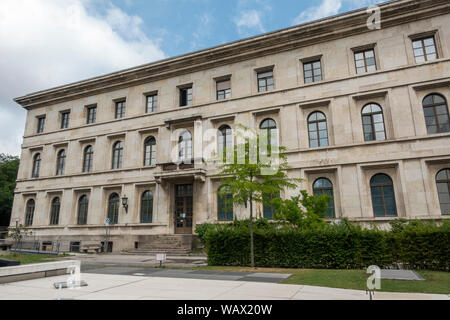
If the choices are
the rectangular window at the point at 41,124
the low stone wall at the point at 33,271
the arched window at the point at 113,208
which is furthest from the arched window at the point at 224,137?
the rectangular window at the point at 41,124

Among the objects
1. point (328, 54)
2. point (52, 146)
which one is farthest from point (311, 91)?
point (52, 146)

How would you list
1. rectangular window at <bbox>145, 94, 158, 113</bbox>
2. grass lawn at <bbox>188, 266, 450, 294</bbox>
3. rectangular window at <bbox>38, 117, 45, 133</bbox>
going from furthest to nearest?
rectangular window at <bbox>38, 117, 45, 133</bbox>
rectangular window at <bbox>145, 94, 158, 113</bbox>
grass lawn at <bbox>188, 266, 450, 294</bbox>

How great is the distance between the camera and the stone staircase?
22.0m

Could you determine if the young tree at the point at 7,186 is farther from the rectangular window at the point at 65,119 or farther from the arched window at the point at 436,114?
the arched window at the point at 436,114

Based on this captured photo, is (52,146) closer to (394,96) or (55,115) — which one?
(55,115)

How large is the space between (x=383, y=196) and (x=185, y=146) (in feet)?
50.0

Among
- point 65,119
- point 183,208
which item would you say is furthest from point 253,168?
point 65,119

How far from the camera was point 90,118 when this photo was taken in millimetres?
30953

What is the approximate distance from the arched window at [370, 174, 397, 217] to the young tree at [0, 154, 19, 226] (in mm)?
45640

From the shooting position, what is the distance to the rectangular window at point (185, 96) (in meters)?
27.0

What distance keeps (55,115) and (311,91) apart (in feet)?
85.7

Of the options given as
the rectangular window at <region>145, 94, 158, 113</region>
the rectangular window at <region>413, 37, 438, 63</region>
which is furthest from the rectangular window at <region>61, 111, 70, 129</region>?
the rectangular window at <region>413, 37, 438, 63</region>

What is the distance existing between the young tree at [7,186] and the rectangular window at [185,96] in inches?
1257

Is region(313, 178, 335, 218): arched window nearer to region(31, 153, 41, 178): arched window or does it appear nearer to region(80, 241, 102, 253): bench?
region(80, 241, 102, 253): bench
